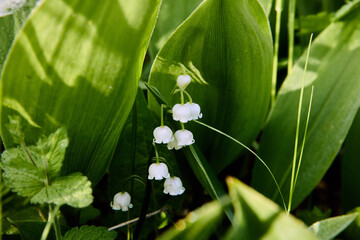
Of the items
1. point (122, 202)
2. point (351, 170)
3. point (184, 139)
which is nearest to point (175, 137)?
point (184, 139)

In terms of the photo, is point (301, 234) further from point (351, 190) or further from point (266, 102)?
point (351, 190)

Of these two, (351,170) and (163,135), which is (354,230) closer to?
(351,170)

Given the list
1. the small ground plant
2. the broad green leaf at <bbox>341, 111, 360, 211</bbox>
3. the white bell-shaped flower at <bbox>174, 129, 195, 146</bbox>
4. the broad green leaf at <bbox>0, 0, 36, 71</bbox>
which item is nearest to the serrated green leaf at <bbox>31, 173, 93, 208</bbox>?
the small ground plant

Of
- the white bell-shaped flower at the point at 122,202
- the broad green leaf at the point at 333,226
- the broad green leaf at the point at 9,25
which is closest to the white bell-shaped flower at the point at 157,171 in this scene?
the white bell-shaped flower at the point at 122,202

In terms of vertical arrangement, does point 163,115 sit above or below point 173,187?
above

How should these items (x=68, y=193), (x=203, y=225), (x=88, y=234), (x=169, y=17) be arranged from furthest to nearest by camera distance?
(x=169, y=17)
(x=88, y=234)
(x=68, y=193)
(x=203, y=225)

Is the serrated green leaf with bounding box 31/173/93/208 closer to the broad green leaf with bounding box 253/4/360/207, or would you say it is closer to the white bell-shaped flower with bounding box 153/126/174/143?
the white bell-shaped flower with bounding box 153/126/174/143
